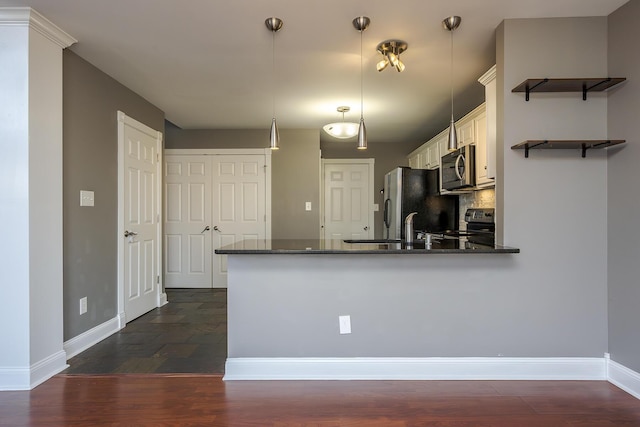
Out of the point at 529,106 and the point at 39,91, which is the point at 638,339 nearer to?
the point at 529,106

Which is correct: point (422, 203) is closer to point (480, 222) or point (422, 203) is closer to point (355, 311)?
point (480, 222)

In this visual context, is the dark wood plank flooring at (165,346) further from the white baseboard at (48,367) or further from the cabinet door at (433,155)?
the cabinet door at (433,155)

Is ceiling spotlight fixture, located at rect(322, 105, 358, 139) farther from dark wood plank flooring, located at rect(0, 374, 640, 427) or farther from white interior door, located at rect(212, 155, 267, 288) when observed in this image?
dark wood plank flooring, located at rect(0, 374, 640, 427)

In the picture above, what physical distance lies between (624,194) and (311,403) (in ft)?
7.40

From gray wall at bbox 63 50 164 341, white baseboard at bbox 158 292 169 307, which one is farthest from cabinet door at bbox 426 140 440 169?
white baseboard at bbox 158 292 169 307

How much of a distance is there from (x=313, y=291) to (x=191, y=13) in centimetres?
193

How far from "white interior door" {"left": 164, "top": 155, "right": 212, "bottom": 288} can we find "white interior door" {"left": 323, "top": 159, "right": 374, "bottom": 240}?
2.00 meters

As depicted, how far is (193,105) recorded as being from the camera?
13.6 ft

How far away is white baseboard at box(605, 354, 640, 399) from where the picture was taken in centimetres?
211

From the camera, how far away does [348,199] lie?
6223 millimetres

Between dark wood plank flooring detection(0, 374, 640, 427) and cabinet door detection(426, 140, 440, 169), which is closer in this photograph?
dark wood plank flooring detection(0, 374, 640, 427)

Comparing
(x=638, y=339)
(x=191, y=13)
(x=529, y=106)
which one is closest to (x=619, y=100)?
(x=529, y=106)

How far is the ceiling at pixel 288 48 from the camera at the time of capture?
7.26ft

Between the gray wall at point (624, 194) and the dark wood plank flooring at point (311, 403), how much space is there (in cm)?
36
